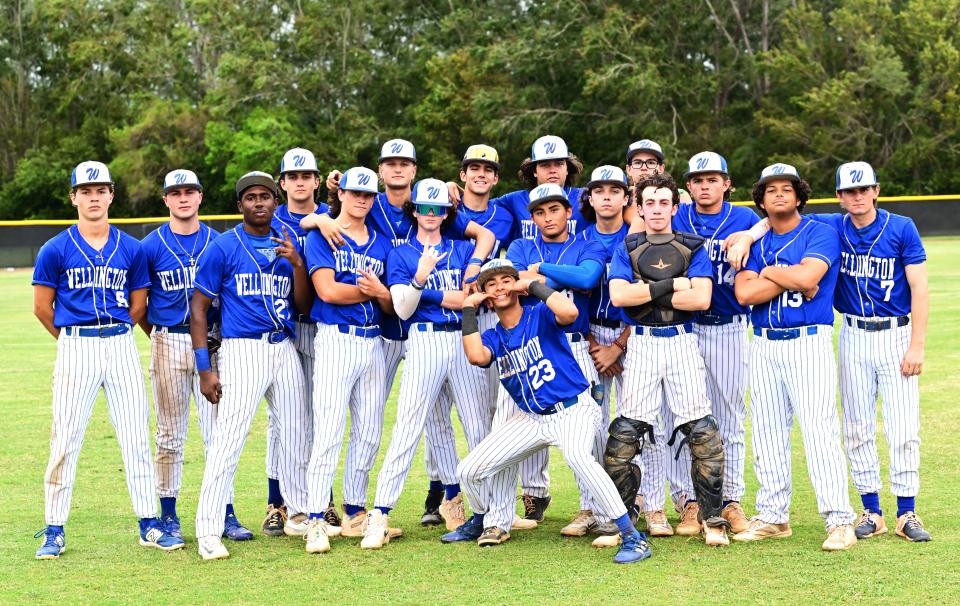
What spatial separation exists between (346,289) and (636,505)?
2141 millimetres

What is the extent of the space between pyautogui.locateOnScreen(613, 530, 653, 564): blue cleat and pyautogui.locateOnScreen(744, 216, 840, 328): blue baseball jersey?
52.2 inches

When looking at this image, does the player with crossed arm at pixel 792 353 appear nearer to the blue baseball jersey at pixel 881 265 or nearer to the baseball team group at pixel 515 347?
the baseball team group at pixel 515 347

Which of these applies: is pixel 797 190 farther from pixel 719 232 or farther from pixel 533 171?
pixel 533 171

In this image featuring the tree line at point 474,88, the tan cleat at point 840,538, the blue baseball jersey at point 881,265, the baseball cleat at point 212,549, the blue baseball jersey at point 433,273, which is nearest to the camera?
the tan cleat at point 840,538

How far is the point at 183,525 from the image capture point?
702 centimetres

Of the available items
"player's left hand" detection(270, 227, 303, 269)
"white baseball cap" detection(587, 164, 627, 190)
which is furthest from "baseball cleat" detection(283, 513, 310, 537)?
"white baseball cap" detection(587, 164, 627, 190)

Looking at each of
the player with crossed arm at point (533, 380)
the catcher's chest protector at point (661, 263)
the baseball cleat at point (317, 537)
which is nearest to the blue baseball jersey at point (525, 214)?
the catcher's chest protector at point (661, 263)

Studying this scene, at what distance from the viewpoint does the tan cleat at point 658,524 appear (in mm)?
6523

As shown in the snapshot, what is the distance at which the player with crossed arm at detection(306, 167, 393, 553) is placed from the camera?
21.2ft

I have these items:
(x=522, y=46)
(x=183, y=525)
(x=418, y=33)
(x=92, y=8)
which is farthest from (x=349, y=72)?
(x=183, y=525)

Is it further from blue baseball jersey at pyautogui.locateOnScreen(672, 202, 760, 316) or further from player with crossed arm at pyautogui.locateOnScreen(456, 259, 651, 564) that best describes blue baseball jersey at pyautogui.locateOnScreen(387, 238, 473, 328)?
blue baseball jersey at pyautogui.locateOnScreen(672, 202, 760, 316)

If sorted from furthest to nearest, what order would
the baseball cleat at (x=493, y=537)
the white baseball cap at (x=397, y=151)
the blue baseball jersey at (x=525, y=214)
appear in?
the blue baseball jersey at (x=525, y=214), the white baseball cap at (x=397, y=151), the baseball cleat at (x=493, y=537)

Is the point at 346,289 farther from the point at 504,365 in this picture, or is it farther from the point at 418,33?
the point at 418,33

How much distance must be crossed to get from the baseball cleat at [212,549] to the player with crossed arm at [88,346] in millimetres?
259
